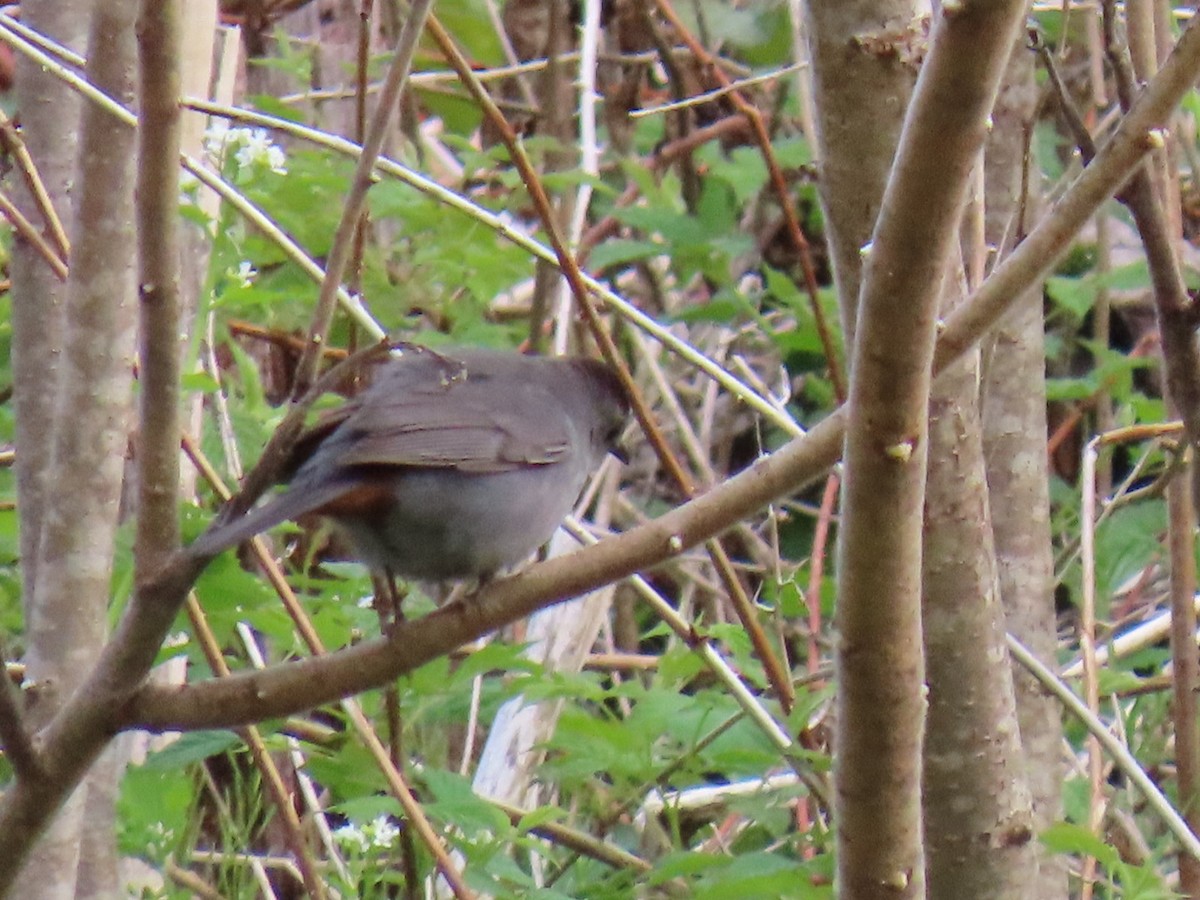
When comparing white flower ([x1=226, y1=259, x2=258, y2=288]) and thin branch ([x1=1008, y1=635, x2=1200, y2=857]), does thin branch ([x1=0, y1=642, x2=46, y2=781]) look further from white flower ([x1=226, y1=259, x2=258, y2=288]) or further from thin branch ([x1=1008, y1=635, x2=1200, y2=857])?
thin branch ([x1=1008, y1=635, x2=1200, y2=857])

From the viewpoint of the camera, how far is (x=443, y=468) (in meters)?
2.78

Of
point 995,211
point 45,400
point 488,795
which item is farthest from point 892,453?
point 488,795

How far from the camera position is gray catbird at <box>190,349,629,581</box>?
2531mm

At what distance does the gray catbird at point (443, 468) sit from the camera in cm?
253

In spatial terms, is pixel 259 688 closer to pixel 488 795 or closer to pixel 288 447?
pixel 288 447

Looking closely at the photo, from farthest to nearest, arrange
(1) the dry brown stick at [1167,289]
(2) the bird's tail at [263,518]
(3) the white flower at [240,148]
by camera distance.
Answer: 1. (3) the white flower at [240,148]
2. (1) the dry brown stick at [1167,289]
3. (2) the bird's tail at [263,518]

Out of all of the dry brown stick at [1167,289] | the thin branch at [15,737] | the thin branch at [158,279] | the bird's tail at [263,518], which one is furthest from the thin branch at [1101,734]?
the thin branch at [15,737]

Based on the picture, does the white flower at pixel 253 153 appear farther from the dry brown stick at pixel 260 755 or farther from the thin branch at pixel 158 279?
the thin branch at pixel 158 279

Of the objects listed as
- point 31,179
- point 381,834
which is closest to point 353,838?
point 381,834

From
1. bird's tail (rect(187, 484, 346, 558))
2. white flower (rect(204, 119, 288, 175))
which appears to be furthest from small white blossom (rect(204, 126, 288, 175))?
bird's tail (rect(187, 484, 346, 558))

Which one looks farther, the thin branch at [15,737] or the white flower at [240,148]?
the white flower at [240,148]

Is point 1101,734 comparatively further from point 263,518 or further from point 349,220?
point 349,220

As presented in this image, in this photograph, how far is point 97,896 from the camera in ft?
7.75

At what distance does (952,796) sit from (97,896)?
4.23 ft
